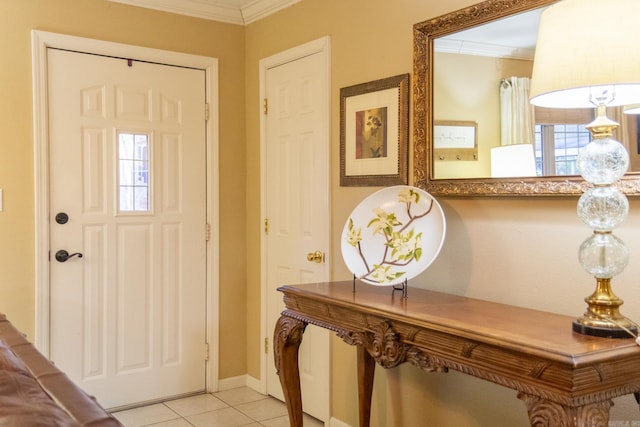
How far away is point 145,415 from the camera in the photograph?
10.8ft

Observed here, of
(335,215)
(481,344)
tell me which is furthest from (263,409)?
(481,344)

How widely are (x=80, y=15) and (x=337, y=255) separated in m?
1.92

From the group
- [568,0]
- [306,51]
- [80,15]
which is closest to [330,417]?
[306,51]

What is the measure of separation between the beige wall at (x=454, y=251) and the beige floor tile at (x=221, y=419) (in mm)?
560

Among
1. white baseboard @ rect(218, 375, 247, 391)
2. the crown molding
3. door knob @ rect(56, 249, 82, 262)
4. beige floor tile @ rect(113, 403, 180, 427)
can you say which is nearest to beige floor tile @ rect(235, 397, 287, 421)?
white baseboard @ rect(218, 375, 247, 391)

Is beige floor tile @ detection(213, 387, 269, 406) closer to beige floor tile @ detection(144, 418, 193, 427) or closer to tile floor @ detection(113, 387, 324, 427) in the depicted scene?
tile floor @ detection(113, 387, 324, 427)

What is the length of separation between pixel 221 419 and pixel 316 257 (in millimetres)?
1052

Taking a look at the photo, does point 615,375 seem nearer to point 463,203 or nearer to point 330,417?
point 463,203

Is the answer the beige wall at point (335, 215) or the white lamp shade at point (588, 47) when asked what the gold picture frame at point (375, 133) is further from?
the white lamp shade at point (588, 47)

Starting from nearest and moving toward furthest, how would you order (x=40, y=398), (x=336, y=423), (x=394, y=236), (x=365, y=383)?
(x=40, y=398)
(x=394, y=236)
(x=365, y=383)
(x=336, y=423)

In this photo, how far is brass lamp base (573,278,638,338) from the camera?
1.51 m

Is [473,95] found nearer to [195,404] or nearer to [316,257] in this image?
[316,257]

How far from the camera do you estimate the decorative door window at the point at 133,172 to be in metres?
3.35

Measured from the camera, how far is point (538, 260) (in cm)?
206
